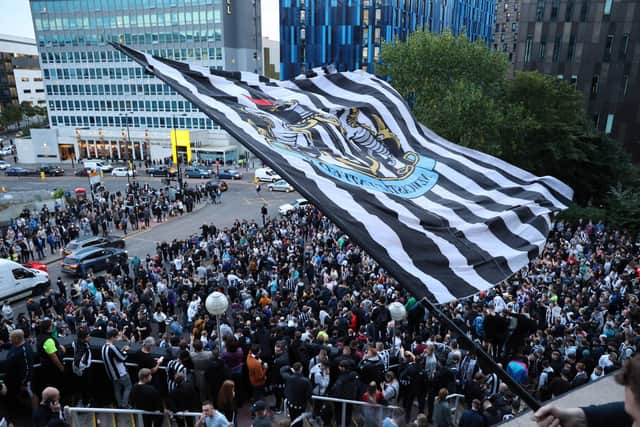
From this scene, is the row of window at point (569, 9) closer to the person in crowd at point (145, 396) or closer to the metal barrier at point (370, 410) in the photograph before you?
the metal barrier at point (370, 410)

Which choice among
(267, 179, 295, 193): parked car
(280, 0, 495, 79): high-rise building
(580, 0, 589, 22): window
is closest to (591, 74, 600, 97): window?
(580, 0, 589, 22): window

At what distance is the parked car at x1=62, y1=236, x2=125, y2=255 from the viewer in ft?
73.3

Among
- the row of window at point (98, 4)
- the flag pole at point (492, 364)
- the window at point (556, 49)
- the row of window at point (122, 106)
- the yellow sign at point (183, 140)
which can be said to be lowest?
the yellow sign at point (183, 140)

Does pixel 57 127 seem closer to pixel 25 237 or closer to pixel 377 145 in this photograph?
pixel 25 237

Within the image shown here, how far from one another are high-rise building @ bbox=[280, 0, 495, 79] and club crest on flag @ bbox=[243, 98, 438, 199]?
68.8 metres

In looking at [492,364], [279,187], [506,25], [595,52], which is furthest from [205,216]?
[506,25]

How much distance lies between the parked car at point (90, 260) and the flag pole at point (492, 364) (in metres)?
20.3

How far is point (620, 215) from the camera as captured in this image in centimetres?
2450

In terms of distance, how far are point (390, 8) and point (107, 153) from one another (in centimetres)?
5012

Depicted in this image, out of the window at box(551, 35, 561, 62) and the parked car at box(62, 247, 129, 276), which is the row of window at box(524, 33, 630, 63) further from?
the parked car at box(62, 247, 129, 276)

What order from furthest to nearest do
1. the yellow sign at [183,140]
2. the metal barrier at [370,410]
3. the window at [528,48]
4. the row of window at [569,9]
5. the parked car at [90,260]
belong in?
1. the yellow sign at [183,140]
2. the window at [528,48]
3. the row of window at [569,9]
4. the parked car at [90,260]
5. the metal barrier at [370,410]

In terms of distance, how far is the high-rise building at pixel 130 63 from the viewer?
204 feet

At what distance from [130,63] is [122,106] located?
22.3ft

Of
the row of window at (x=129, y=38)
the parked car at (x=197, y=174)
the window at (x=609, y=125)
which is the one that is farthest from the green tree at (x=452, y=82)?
the row of window at (x=129, y=38)
